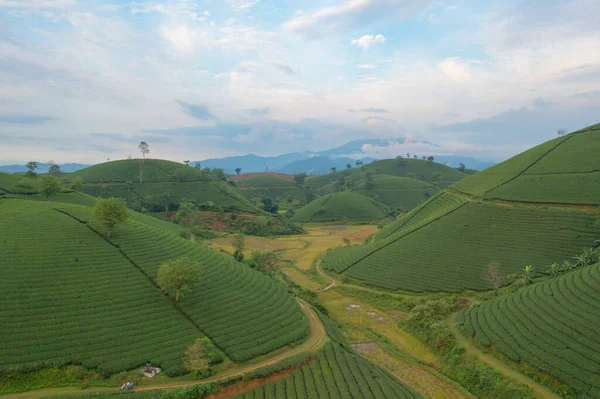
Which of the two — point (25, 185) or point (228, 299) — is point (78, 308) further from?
point (25, 185)

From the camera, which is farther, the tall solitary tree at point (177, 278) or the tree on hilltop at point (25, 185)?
the tree on hilltop at point (25, 185)

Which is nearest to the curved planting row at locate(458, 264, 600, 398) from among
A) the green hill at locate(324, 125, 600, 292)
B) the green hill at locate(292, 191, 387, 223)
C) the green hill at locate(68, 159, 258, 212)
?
the green hill at locate(324, 125, 600, 292)

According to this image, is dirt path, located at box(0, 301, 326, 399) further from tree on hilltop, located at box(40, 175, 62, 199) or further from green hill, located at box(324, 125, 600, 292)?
tree on hilltop, located at box(40, 175, 62, 199)

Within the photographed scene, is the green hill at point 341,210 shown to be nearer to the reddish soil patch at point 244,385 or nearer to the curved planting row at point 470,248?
the curved planting row at point 470,248

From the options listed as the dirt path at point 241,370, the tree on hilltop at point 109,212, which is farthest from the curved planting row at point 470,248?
the tree on hilltop at point 109,212

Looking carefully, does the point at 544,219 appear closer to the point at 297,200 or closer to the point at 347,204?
the point at 347,204

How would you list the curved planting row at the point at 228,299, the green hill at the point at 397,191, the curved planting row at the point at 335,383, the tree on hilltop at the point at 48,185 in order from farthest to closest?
the green hill at the point at 397,191
the tree on hilltop at the point at 48,185
the curved planting row at the point at 228,299
the curved planting row at the point at 335,383

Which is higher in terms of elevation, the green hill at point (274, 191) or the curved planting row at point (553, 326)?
the green hill at point (274, 191)

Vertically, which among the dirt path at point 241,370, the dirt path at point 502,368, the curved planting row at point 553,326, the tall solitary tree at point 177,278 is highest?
the tall solitary tree at point 177,278
